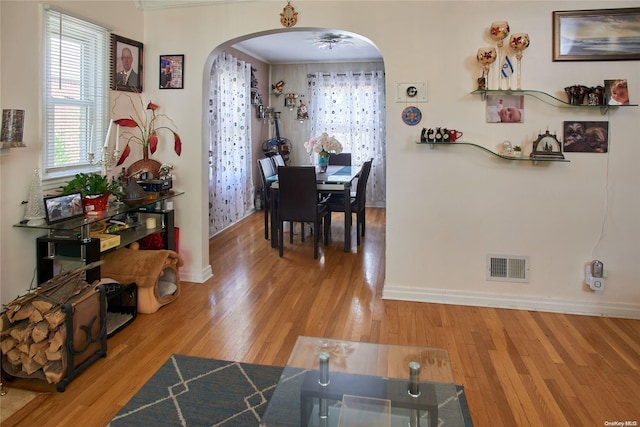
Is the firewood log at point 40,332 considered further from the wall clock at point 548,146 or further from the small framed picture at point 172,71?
the wall clock at point 548,146

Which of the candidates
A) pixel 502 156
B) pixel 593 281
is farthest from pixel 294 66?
pixel 593 281

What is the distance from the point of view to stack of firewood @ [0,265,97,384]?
2.30 meters

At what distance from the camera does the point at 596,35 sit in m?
3.19

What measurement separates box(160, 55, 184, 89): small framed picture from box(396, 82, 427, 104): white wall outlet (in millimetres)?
1792

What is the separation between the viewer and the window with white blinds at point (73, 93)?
2.98 metres

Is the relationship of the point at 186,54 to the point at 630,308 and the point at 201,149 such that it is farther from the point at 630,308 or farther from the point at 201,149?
the point at 630,308

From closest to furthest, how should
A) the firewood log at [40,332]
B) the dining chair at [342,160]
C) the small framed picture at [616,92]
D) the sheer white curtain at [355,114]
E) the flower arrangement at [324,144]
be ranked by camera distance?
1. the firewood log at [40,332]
2. the small framed picture at [616,92]
3. the flower arrangement at [324,144]
4. the dining chair at [342,160]
5. the sheer white curtain at [355,114]

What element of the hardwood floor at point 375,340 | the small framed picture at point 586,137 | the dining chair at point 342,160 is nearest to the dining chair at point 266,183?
the dining chair at point 342,160

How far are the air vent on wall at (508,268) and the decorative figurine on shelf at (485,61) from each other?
1.26 meters

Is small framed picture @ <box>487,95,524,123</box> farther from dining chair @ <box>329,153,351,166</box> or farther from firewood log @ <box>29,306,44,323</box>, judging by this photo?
dining chair @ <box>329,153,351,166</box>

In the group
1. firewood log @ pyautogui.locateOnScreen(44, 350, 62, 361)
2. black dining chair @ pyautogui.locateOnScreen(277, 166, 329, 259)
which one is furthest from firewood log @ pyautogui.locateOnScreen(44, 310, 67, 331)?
black dining chair @ pyautogui.locateOnScreen(277, 166, 329, 259)

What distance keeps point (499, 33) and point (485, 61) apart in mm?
205

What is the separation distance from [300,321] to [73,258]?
1510 mm

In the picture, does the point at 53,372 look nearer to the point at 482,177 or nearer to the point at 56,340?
the point at 56,340
